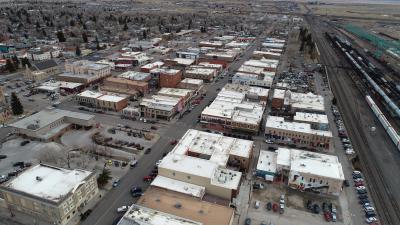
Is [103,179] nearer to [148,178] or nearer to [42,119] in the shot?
[148,178]

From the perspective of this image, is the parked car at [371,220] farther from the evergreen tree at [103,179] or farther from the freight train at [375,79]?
the freight train at [375,79]

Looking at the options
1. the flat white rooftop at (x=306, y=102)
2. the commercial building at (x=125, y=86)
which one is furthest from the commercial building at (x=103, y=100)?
the flat white rooftop at (x=306, y=102)

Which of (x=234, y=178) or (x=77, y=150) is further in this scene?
(x=77, y=150)

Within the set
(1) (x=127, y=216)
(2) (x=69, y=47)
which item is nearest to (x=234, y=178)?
(1) (x=127, y=216)

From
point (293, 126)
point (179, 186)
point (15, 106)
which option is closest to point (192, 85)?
point (293, 126)

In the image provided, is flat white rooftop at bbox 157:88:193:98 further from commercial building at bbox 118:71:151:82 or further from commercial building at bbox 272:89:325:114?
commercial building at bbox 272:89:325:114

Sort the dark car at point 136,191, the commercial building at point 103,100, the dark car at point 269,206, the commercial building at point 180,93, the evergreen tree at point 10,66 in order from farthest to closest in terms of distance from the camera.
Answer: the evergreen tree at point 10,66 < the commercial building at point 180,93 < the commercial building at point 103,100 < the dark car at point 136,191 < the dark car at point 269,206

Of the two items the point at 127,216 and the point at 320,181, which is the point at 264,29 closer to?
the point at 320,181
